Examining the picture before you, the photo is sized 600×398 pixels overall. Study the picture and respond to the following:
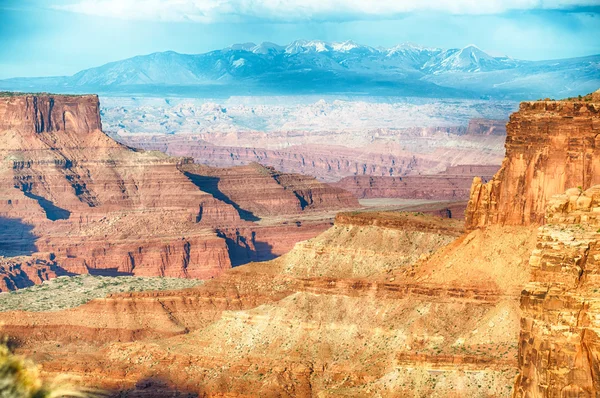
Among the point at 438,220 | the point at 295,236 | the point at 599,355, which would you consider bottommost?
the point at 295,236

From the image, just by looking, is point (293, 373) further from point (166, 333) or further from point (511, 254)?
point (166, 333)

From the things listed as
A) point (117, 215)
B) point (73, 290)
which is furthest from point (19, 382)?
point (117, 215)

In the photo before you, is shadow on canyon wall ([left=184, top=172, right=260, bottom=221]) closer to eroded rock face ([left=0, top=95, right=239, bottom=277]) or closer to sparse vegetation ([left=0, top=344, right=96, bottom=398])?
eroded rock face ([left=0, top=95, right=239, bottom=277])

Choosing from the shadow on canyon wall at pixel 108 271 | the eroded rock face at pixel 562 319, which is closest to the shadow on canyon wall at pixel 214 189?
the shadow on canyon wall at pixel 108 271

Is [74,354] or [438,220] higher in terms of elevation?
[438,220]

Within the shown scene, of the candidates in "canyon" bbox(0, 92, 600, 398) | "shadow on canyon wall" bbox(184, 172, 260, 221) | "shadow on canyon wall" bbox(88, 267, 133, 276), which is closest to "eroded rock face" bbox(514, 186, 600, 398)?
"canyon" bbox(0, 92, 600, 398)

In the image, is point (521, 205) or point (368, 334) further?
point (368, 334)

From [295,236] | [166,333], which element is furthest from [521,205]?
[295,236]

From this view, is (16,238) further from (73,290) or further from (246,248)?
(73,290)
